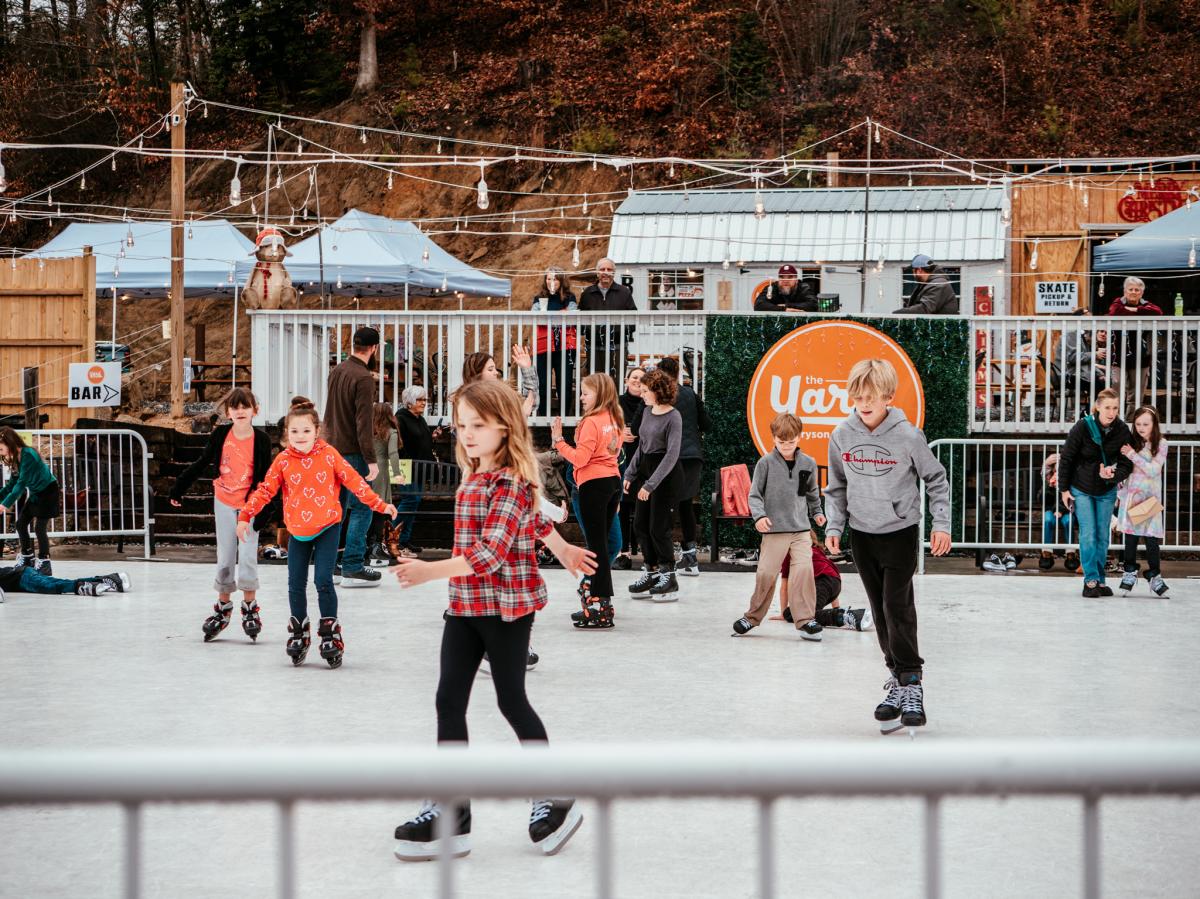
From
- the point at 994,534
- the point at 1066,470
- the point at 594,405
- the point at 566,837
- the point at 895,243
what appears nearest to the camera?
the point at 566,837

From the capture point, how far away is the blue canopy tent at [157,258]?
23.4 meters

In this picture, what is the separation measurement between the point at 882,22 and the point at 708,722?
→ 3178cm

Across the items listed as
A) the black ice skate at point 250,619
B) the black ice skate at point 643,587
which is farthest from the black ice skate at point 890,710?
the black ice skate at point 643,587

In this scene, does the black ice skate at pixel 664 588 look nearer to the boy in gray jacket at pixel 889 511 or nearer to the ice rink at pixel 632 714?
the ice rink at pixel 632 714

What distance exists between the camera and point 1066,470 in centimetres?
1166

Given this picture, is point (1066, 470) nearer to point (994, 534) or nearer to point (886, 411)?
point (994, 534)

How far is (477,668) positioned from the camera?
4.91 metres

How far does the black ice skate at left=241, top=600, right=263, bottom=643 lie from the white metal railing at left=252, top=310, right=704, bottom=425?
238 inches

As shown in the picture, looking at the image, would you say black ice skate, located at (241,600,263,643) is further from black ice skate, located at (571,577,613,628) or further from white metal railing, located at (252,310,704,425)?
white metal railing, located at (252,310,704,425)

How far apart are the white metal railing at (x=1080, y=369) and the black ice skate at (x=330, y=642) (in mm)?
8221

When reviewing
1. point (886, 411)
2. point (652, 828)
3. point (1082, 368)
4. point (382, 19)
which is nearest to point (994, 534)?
point (1082, 368)

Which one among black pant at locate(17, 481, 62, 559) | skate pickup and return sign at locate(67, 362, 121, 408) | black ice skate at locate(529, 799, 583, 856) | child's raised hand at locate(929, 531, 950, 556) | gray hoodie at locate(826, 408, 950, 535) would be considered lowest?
black ice skate at locate(529, 799, 583, 856)

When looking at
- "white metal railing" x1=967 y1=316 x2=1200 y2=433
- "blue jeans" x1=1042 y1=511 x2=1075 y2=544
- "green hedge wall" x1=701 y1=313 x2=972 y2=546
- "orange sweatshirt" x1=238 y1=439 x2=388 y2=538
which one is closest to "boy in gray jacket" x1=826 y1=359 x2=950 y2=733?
"orange sweatshirt" x1=238 y1=439 x2=388 y2=538

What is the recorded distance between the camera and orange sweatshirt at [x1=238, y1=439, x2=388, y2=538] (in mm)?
8148
